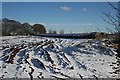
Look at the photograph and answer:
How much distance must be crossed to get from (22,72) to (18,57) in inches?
136

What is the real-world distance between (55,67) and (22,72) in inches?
76.5

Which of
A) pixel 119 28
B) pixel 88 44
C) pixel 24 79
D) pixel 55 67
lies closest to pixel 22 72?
pixel 24 79

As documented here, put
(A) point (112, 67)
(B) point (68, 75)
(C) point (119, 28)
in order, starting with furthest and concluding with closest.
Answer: (A) point (112, 67), (B) point (68, 75), (C) point (119, 28)

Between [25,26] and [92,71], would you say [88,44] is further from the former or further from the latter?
[25,26]

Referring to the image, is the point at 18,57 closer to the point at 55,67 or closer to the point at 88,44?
the point at 55,67

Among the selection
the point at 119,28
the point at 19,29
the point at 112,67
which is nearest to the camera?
the point at 119,28

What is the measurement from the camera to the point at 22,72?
10.9 meters

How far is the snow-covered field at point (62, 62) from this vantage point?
11066 millimetres

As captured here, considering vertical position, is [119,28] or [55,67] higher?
[119,28]

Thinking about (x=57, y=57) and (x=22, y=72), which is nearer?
(x=22, y=72)

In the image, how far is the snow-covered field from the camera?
11066mm

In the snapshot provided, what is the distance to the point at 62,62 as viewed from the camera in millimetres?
13125

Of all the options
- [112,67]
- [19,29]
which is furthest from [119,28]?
[19,29]

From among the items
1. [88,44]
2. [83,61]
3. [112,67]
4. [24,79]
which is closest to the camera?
[24,79]
